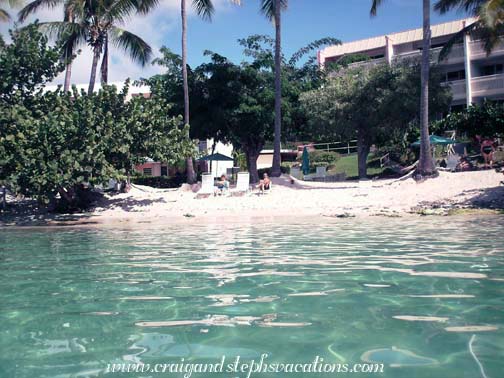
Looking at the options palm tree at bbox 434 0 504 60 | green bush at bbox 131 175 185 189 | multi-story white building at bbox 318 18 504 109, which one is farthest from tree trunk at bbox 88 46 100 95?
multi-story white building at bbox 318 18 504 109

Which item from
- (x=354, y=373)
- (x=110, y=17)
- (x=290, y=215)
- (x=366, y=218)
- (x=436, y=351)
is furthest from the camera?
(x=110, y=17)

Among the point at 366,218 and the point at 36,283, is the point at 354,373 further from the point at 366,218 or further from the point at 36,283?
the point at 366,218

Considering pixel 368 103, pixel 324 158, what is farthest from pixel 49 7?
pixel 324 158

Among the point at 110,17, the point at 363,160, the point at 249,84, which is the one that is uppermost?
the point at 110,17

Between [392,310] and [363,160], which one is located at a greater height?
[363,160]

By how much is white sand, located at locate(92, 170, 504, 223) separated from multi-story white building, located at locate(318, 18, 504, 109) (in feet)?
43.9

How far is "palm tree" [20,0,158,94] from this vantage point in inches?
931

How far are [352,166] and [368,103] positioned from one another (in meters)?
8.02

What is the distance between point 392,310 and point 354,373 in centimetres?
148

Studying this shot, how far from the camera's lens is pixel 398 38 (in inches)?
1678

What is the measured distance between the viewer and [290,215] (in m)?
17.3

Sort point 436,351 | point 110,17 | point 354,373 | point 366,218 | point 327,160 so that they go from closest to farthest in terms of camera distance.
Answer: point 354,373
point 436,351
point 366,218
point 110,17
point 327,160

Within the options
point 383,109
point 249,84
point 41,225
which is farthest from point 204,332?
point 249,84

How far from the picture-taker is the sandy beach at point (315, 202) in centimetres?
1730
